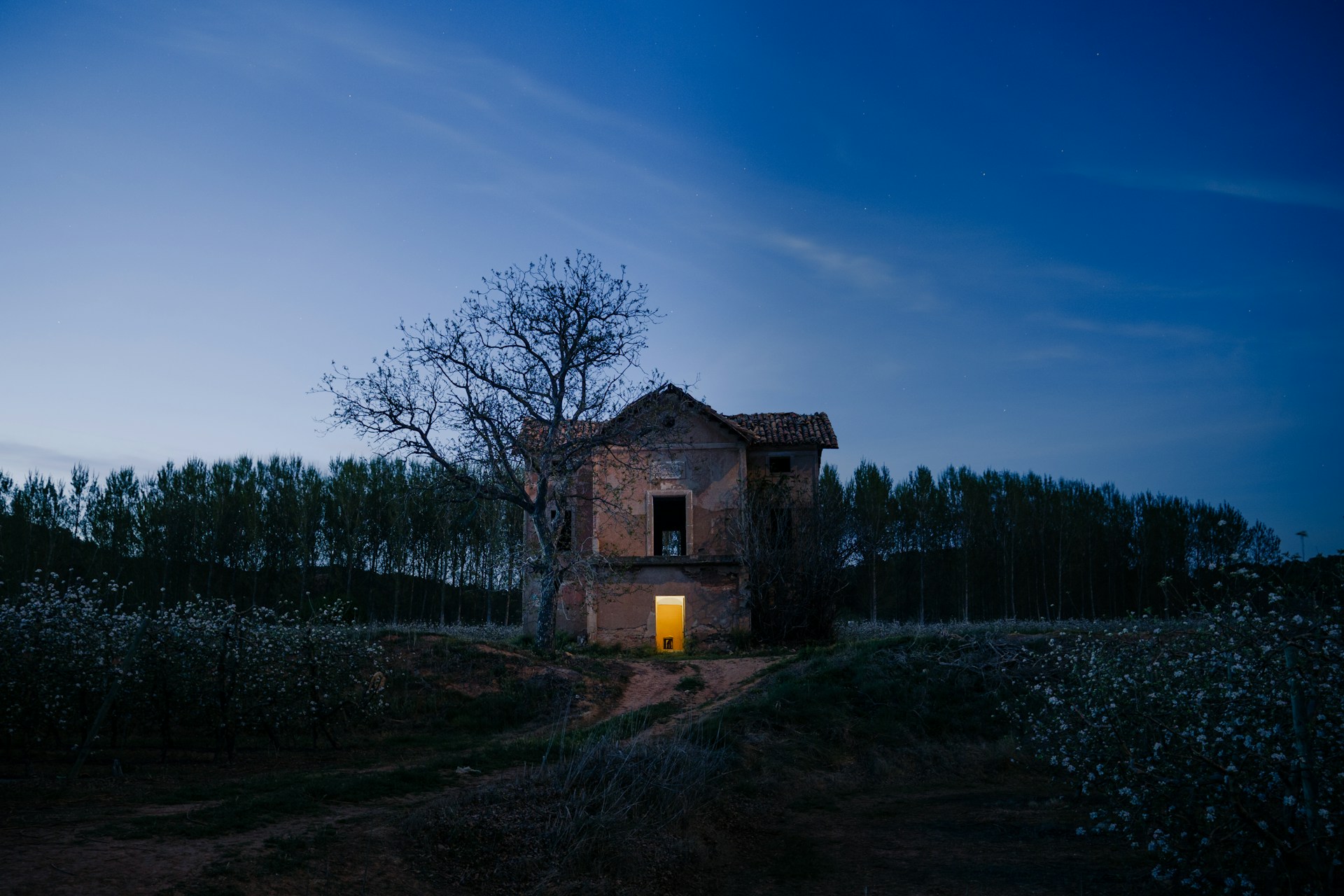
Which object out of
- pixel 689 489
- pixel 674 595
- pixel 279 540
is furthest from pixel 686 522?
pixel 279 540

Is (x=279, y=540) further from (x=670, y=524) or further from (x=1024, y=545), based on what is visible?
(x=1024, y=545)

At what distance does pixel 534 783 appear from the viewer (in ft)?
32.4

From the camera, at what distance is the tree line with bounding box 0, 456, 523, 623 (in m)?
42.6

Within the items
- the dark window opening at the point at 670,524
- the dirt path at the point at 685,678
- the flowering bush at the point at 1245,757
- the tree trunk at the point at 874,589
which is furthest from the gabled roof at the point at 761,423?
the flowering bush at the point at 1245,757

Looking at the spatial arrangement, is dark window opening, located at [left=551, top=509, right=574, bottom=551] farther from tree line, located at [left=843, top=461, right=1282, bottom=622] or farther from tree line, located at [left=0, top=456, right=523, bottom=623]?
tree line, located at [left=843, top=461, right=1282, bottom=622]

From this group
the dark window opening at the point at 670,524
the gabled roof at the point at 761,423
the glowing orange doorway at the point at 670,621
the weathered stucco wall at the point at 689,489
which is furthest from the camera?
the glowing orange doorway at the point at 670,621

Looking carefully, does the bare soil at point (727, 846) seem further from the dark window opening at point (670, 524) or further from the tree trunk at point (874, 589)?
the tree trunk at point (874, 589)

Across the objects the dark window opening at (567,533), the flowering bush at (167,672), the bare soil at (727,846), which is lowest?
the bare soil at (727,846)

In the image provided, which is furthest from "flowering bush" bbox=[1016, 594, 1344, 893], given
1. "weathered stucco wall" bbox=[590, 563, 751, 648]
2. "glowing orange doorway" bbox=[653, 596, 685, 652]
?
"glowing orange doorway" bbox=[653, 596, 685, 652]

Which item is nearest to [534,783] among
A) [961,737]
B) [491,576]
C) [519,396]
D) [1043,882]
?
[1043,882]

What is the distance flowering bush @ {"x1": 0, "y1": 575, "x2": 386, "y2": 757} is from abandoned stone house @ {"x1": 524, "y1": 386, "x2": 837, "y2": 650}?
36.0 feet

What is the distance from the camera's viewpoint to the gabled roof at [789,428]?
29172 millimetres

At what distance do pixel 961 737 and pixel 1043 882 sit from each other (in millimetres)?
6228

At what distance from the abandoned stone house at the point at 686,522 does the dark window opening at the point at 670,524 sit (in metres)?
0.14
